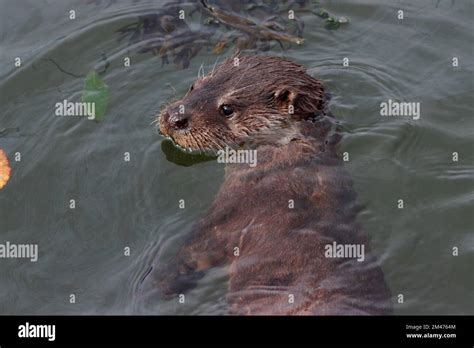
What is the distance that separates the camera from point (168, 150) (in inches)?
278

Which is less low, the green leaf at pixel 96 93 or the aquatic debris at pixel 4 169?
the green leaf at pixel 96 93

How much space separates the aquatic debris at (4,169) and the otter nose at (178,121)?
156 cm

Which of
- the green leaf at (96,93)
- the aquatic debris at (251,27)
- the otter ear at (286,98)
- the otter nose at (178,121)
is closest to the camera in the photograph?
the otter ear at (286,98)

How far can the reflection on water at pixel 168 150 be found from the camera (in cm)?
594

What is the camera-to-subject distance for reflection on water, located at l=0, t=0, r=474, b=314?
19.5 ft

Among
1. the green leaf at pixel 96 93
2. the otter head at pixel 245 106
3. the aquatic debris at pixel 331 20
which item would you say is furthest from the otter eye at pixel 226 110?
the aquatic debris at pixel 331 20

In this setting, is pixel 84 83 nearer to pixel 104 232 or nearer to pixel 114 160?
pixel 114 160

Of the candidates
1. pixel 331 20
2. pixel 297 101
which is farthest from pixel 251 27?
pixel 297 101

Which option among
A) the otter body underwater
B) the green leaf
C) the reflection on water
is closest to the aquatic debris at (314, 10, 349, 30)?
the reflection on water

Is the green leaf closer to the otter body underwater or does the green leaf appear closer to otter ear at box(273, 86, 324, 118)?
the otter body underwater

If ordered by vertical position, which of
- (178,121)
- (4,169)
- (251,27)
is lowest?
(4,169)

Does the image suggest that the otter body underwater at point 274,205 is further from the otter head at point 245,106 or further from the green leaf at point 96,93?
the green leaf at point 96,93

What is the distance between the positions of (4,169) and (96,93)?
4.38ft

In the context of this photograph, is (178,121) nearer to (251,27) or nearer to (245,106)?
(245,106)
